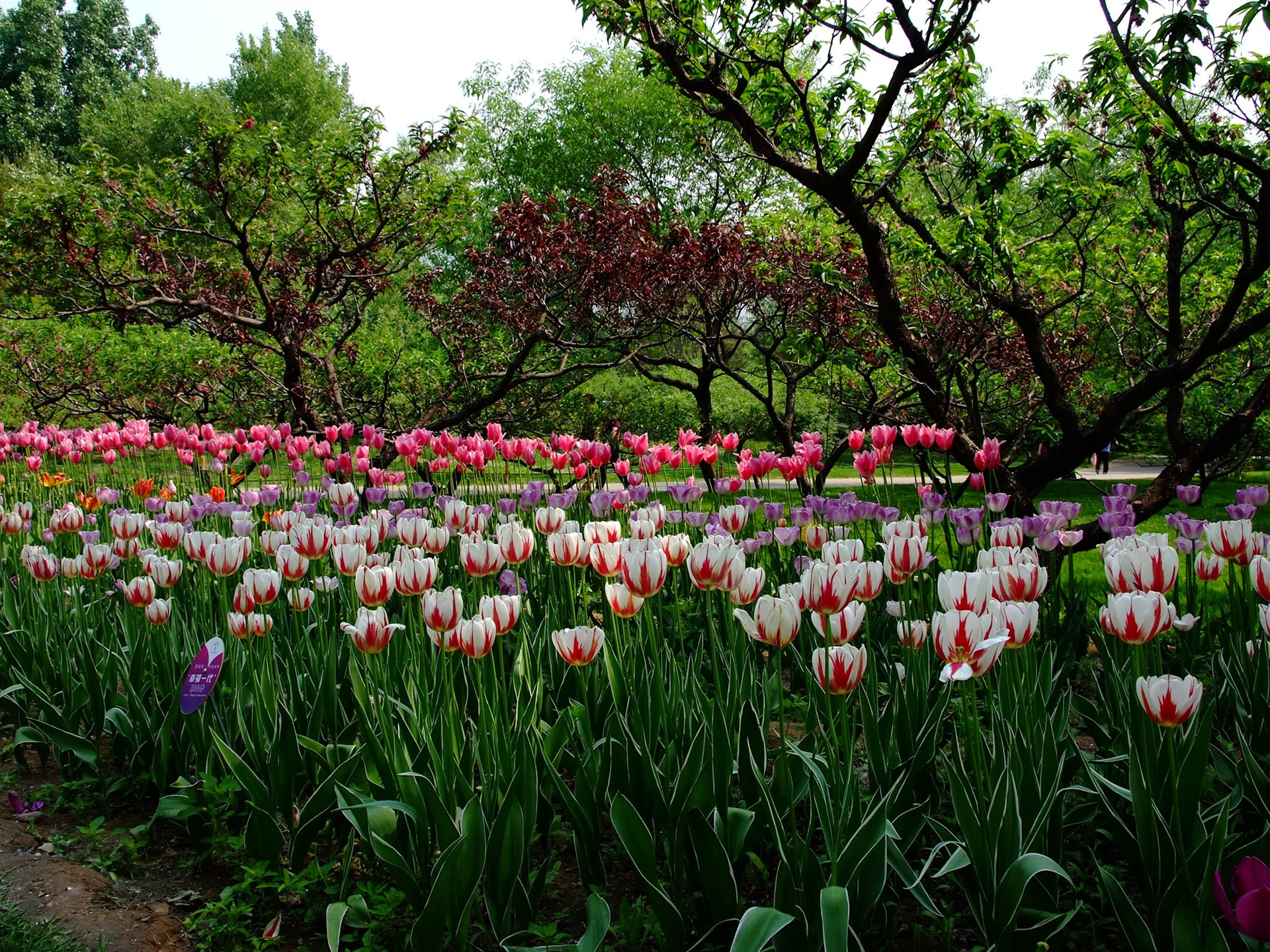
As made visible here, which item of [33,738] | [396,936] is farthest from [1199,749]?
[33,738]

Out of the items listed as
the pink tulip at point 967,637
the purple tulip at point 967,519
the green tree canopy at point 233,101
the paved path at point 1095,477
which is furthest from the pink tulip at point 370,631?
the green tree canopy at point 233,101

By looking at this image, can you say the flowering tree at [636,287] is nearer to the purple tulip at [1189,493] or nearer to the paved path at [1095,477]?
the purple tulip at [1189,493]

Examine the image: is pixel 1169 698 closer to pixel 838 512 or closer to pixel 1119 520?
pixel 1119 520

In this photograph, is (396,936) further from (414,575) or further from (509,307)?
(509,307)

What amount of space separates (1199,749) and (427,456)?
330 inches

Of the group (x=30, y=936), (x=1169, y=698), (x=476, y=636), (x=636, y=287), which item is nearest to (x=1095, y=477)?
(x=636, y=287)

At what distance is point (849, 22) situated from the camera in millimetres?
4320

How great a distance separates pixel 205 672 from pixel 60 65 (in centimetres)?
4643

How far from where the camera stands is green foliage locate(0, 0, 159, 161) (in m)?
34.6

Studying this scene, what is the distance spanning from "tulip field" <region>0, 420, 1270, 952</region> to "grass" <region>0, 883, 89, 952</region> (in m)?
0.37

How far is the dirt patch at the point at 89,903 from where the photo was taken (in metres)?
2.06

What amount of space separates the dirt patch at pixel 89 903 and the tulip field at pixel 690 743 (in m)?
0.21

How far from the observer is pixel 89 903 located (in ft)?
7.17

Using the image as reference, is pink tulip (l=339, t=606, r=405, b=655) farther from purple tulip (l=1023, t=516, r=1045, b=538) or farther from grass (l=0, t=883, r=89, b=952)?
purple tulip (l=1023, t=516, r=1045, b=538)
